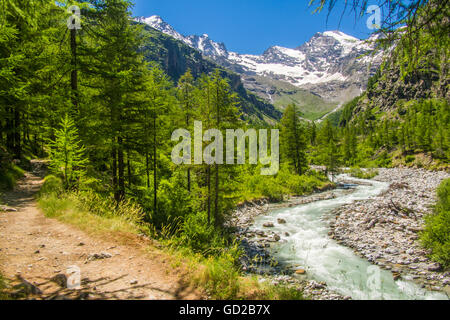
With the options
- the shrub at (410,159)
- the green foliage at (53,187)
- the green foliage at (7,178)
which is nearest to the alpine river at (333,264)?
the green foliage at (53,187)

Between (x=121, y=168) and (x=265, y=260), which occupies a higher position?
(x=121, y=168)

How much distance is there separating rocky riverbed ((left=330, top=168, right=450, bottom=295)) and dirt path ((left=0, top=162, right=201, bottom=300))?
36.8ft

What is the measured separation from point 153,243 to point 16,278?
134 inches

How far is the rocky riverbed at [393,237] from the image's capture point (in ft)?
35.3

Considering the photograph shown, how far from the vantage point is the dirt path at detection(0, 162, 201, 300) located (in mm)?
4531

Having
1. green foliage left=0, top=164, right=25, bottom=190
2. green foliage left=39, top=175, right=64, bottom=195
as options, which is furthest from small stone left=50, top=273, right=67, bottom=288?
green foliage left=0, top=164, right=25, bottom=190

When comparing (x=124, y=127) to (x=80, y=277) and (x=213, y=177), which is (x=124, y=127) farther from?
(x=80, y=277)

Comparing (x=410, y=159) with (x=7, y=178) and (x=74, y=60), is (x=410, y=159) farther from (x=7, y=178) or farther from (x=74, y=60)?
(x=7, y=178)

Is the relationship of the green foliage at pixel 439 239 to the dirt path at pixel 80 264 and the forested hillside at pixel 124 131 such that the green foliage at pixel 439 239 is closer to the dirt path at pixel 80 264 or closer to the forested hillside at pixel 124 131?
the forested hillside at pixel 124 131

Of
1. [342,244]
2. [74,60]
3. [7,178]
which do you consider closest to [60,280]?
[74,60]

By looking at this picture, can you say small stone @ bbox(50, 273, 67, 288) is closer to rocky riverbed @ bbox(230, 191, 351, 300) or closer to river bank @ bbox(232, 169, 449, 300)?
rocky riverbed @ bbox(230, 191, 351, 300)

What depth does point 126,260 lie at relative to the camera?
5.98 meters

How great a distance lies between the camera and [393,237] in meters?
15.0

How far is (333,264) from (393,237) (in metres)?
5.80
